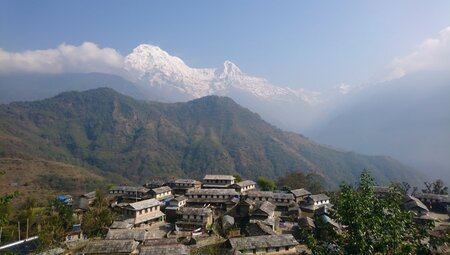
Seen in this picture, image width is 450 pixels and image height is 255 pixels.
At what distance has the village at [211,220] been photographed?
122 feet

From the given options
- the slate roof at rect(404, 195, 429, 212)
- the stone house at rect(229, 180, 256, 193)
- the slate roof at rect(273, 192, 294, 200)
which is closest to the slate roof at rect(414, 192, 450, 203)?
the slate roof at rect(404, 195, 429, 212)

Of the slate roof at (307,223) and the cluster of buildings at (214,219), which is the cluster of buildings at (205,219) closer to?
the cluster of buildings at (214,219)

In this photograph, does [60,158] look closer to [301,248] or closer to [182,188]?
[182,188]

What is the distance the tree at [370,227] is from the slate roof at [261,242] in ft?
78.4

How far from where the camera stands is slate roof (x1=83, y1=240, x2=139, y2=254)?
35562mm

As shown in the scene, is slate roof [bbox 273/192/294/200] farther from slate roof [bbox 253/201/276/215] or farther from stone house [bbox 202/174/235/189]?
stone house [bbox 202/174/235/189]

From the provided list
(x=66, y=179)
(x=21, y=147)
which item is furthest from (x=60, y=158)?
(x=66, y=179)

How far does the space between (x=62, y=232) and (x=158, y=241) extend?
1409 centimetres

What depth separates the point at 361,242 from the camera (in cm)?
1195

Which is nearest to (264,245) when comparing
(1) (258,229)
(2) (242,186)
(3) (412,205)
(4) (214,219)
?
(1) (258,229)

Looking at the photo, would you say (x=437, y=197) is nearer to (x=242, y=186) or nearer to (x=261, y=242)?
(x=242, y=186)

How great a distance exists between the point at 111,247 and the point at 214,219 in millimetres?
17271

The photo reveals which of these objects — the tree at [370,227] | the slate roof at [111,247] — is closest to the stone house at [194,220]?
the slate roof at [111,247]

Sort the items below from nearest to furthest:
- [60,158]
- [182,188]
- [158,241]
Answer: [158,241], [182,188], [60,158]
